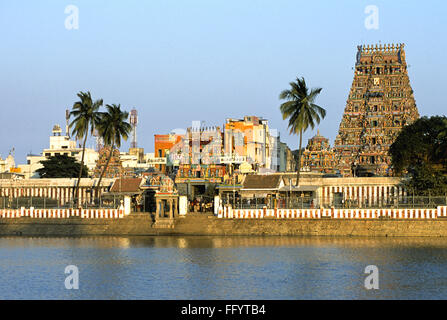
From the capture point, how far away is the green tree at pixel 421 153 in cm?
8525

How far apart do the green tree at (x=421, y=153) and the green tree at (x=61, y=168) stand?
57.2 meters

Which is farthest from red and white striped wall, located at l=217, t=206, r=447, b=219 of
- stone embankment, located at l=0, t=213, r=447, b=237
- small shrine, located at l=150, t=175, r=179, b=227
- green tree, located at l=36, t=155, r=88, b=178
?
green tree, located at l=36, t=155, r=88, b=178

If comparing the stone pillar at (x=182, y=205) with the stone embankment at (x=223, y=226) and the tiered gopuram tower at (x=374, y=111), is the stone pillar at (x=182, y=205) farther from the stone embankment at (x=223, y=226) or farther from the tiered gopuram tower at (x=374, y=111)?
the tiered gopuram tower at (x=374, y=111)

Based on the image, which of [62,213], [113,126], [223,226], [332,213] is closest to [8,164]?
[113,126]

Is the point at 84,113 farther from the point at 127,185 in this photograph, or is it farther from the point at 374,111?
the point at 374,111

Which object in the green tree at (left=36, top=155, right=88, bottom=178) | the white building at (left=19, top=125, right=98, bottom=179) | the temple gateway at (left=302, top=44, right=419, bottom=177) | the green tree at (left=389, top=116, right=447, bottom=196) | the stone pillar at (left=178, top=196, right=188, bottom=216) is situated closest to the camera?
the stone pillar at (left=178, top=196, right=188, bottom=216)

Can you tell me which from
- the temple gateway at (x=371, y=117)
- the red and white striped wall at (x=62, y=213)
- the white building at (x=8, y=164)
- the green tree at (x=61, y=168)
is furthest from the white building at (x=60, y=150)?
the red and white striped wall at (x=62, y=213)

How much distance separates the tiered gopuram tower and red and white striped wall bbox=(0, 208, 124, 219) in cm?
4789

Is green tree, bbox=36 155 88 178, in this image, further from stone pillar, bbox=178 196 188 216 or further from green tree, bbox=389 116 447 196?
green tree, bbox=389 116 447 196

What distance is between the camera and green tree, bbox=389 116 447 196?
→ 8525 centimetres

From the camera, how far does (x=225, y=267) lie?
2212 inches

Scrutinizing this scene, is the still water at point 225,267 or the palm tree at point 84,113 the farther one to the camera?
the palm tree at point 84,113

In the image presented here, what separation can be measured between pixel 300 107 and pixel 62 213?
28.2m
